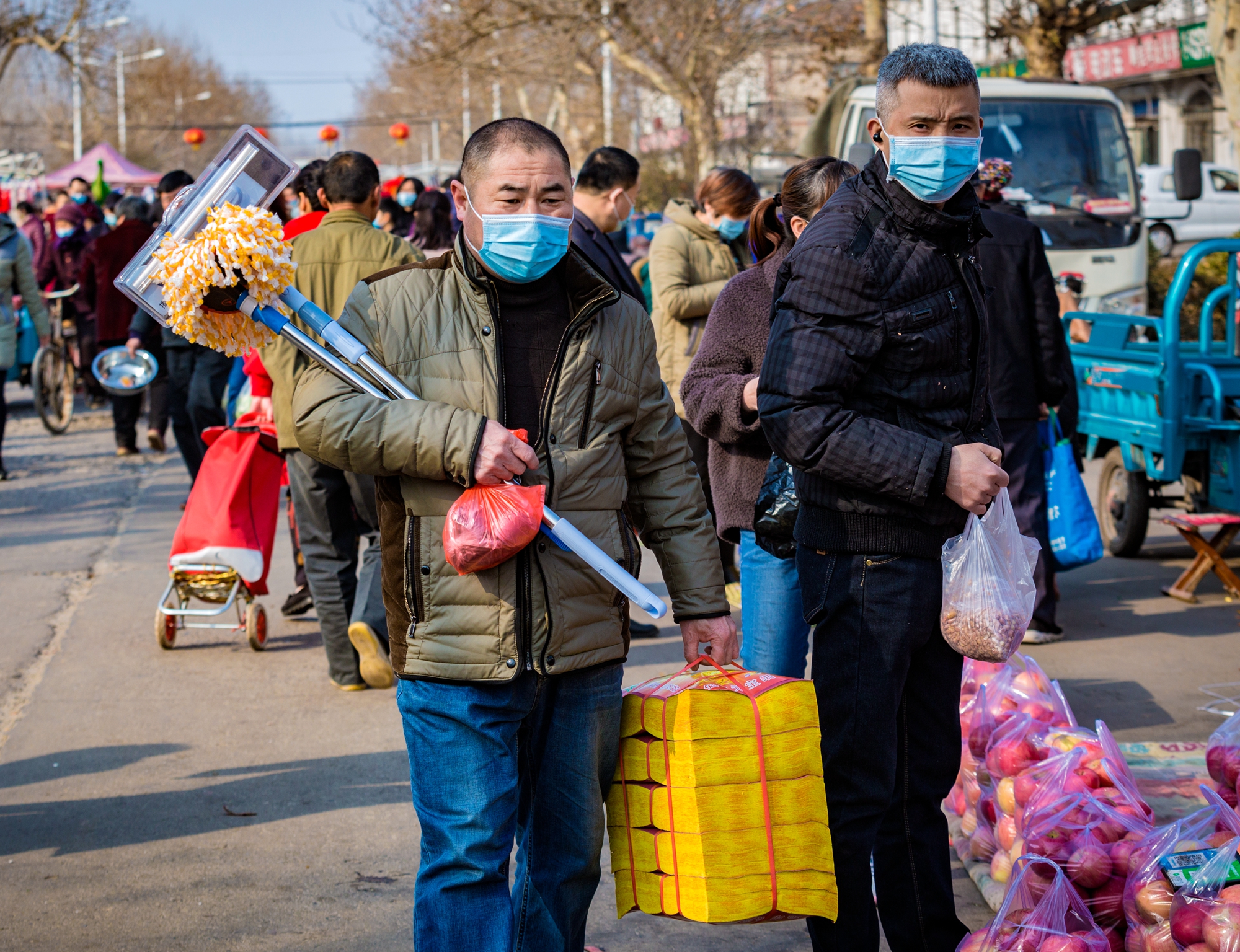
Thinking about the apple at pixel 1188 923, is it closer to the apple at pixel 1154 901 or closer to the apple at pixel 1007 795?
the apple at pixel 1154 901

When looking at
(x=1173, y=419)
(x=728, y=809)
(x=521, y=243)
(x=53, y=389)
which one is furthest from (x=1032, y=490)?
(x=53, y=389)

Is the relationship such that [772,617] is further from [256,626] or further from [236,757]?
[256,626]

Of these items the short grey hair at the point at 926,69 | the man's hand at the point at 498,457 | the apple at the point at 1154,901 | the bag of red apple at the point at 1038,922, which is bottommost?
the bag of red apple at the point at 1038,922

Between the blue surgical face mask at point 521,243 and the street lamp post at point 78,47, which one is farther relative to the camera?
the street lamp post at point 78,47

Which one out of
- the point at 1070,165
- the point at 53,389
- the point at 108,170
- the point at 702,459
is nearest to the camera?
the point at 702,459

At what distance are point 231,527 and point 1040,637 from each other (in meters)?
3.79

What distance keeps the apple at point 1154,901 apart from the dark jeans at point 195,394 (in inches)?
259

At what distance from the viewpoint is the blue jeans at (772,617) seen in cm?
374

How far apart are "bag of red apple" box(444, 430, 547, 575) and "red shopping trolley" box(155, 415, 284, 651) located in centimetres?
378

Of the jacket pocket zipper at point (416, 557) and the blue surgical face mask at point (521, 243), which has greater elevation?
the blue surgical face mask at point (521, 243)

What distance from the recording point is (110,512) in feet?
32.1

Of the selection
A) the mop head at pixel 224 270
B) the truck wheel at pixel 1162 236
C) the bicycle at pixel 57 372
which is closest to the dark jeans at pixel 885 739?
the mop head at pixel 224 270

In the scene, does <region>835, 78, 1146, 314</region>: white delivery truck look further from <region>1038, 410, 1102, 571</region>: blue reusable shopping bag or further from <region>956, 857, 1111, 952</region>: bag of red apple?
<region>956, 857, 1111, 952</region>: bag of red apple

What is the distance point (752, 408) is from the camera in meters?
3.69
